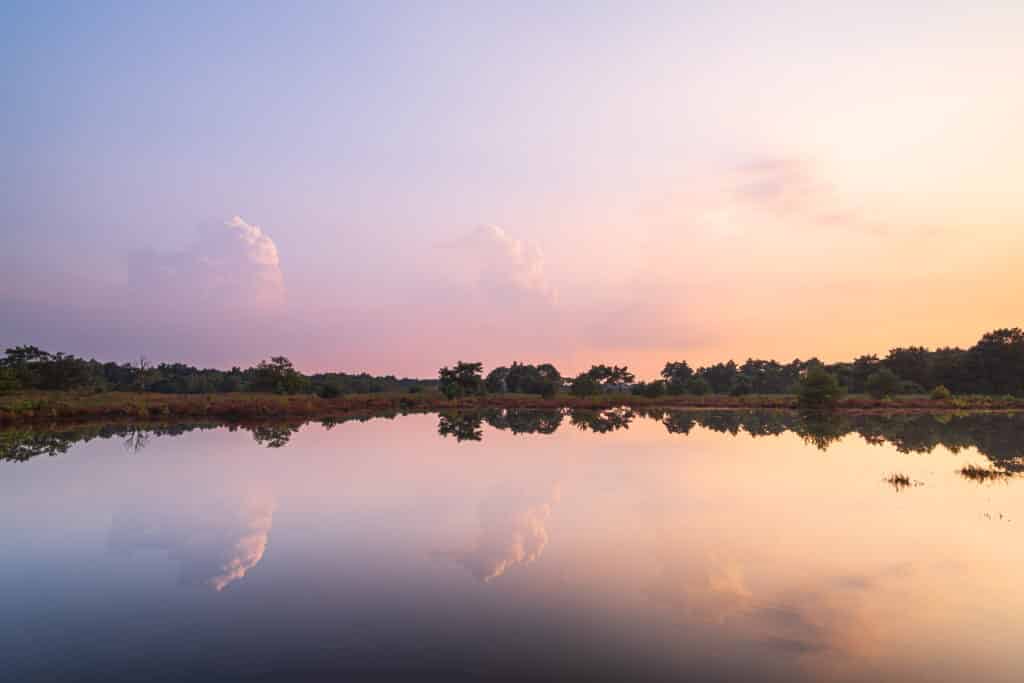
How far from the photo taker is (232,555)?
12.4m

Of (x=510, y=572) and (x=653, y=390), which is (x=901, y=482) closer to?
(x=510, y=572)

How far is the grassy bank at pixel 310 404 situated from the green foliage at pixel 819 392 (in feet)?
7.24

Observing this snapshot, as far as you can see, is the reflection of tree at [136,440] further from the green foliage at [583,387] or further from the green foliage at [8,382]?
the green foliage at [583,387]

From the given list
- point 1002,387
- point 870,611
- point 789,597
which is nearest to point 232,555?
point 789,597

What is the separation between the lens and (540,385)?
119500 mm

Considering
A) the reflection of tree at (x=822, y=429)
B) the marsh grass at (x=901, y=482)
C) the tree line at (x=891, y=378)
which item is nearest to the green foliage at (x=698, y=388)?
the tree line at (x=891, y=378)

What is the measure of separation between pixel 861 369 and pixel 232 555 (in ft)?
395

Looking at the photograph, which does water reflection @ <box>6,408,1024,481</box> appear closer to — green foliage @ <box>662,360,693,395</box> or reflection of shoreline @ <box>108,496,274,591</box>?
reflection of shoreline @ <box>108,496,274,591</box>

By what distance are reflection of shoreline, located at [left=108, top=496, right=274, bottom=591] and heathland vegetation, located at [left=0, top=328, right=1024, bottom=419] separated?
4204cm

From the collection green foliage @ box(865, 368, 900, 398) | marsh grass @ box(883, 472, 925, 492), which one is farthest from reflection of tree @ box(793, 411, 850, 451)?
green foliage @ box(865, 368, 900, 398)

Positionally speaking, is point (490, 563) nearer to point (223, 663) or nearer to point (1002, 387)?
point (223, 663)

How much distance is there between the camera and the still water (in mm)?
7590

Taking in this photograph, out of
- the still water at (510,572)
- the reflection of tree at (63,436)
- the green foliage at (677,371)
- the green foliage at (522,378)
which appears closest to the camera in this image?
the still water at (510,572)

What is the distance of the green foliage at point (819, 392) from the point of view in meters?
69.8
